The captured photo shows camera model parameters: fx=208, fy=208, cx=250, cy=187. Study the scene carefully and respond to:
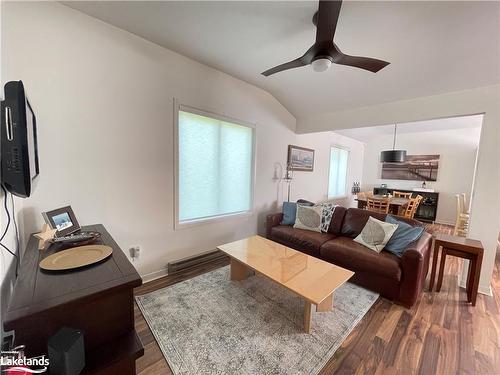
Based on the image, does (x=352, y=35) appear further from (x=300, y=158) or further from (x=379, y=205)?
(x=379, y=205)

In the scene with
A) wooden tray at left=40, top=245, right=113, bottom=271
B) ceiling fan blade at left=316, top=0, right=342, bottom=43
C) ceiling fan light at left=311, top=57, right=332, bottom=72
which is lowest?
wooden tray at left=40, top=245, right=113, bottom=271

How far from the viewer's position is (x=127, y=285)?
0.96 meters

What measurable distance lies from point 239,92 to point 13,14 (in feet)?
7.23

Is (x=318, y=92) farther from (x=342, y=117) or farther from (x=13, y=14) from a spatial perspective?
(x=13, y=14)

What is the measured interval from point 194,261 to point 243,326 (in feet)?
3.86

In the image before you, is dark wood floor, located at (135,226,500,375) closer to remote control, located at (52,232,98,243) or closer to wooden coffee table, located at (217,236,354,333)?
wooden coffee table, located at (217,236,354,333)

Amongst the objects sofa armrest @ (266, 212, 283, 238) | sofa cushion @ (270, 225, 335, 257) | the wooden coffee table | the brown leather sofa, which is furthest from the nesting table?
sofa armrest @ (266, 212, 283, 238)

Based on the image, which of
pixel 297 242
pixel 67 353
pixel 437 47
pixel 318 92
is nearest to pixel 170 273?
pixel 297 242

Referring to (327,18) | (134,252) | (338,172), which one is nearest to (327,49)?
(327,18)

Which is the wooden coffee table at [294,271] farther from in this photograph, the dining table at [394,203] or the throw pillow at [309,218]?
the dining table at [394,203]

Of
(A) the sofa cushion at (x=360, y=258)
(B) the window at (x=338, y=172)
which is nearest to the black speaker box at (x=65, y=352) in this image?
(A) the sofa cushion at (x=360, y=258)

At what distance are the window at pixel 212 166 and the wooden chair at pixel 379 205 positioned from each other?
115 inches

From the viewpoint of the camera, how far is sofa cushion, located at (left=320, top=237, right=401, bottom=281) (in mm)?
2160

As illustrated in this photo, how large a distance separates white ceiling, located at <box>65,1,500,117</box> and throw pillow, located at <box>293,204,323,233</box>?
5.99 feet
